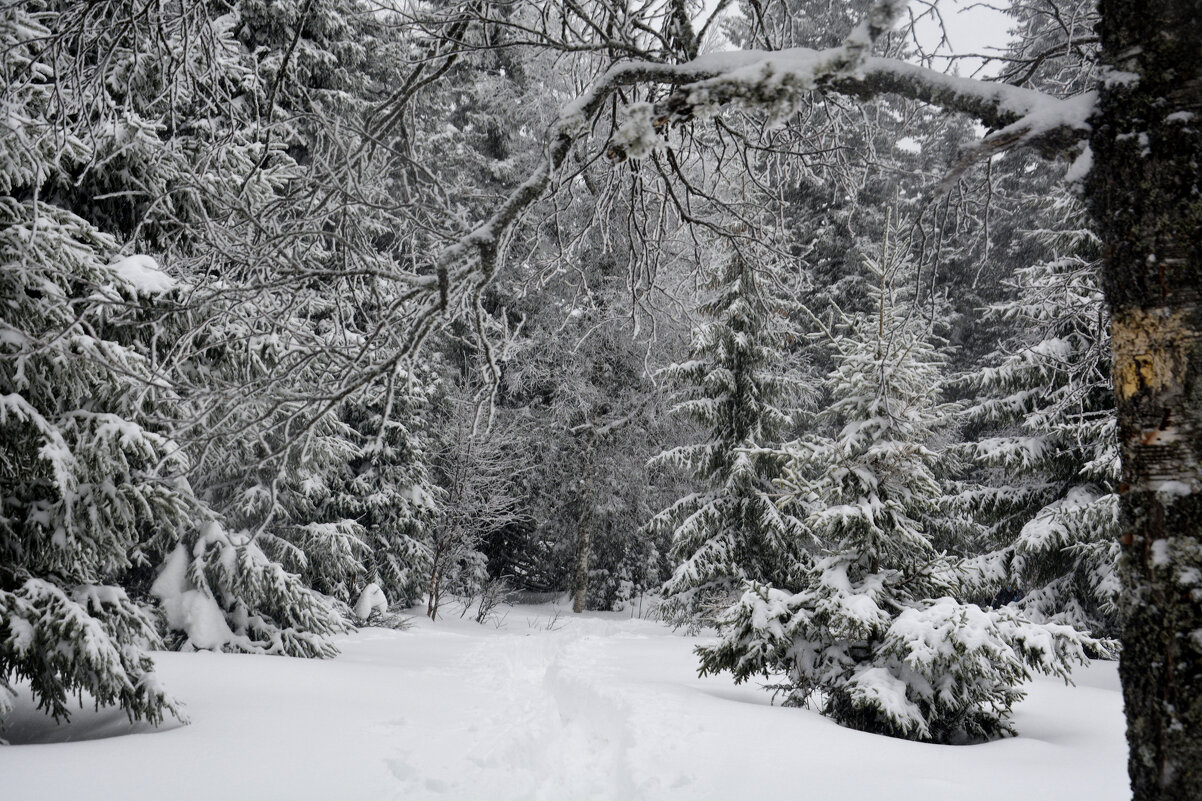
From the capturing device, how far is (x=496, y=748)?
14.5 ft

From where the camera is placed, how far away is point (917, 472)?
5918 mm

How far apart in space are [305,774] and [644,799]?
1.71 m

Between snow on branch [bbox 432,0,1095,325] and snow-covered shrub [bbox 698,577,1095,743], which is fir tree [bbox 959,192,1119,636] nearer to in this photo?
snow-covered shrub [bbox 698,577,1095,743]

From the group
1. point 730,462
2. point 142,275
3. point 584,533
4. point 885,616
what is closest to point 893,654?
point 885,616

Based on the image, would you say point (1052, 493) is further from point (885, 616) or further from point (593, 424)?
point (593, 424)

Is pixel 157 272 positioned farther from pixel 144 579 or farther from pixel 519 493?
pixel 519 493

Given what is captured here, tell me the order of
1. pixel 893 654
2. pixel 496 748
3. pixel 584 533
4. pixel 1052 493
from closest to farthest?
1. pixel 496 748
2. pixel 893 654
3. pixel 1052 493
4. pixel 584 533

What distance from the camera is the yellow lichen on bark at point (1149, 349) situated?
1668 millimetres

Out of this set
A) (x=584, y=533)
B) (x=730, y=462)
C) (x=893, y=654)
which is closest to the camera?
(x=893, y=654)

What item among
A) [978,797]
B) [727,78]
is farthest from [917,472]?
[727,78]

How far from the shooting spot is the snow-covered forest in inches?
75.5

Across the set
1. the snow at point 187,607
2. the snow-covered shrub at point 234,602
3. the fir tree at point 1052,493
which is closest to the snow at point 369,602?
the snow-covered shrub at point 234,602

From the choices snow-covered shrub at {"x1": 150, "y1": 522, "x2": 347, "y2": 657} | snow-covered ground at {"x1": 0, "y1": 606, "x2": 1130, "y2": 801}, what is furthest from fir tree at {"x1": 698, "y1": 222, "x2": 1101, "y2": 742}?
snow-covered shrub at {"x1": 150, "y1": 522, "x2": 347, "y2": 657}

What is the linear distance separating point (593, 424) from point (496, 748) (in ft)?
9.12
